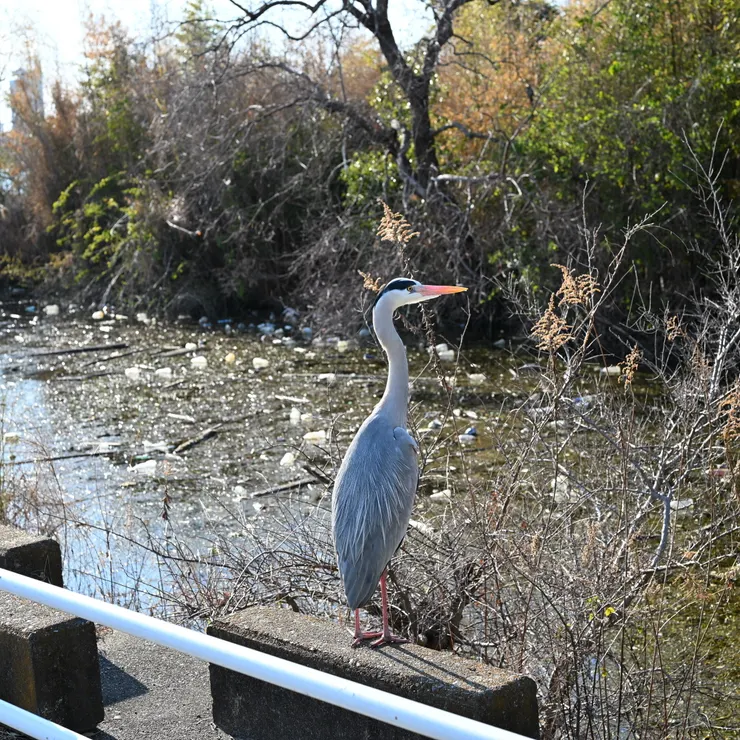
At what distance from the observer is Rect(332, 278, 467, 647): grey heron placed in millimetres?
3242

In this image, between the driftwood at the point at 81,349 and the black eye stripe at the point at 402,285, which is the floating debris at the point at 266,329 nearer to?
the driftwood at the point at 81,349

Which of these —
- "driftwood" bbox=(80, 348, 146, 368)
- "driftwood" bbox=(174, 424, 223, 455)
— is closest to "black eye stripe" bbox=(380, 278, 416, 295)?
"driftwood" bbox=(174, 424, 223, 455)

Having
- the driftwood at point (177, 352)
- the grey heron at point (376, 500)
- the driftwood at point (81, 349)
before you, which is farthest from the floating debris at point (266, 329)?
the grey heron at point (376, 500)

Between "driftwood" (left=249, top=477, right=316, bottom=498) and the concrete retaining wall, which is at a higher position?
the concrete retaining wall

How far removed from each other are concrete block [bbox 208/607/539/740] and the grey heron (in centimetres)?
13

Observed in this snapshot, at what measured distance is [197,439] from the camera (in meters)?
9.45

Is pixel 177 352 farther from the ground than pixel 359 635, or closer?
closer

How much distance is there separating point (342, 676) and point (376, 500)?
575mm

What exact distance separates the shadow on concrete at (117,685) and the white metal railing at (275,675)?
1316 millimetres

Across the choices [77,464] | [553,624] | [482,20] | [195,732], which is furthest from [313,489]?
[482,20]

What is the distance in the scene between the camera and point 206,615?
15.7ft

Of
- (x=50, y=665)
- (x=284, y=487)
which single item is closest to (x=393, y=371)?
(x=50, y=665)

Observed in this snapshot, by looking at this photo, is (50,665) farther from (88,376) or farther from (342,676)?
(88,376)

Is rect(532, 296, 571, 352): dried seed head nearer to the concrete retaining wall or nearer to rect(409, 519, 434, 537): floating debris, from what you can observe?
rect(409, 519, 434, 537): floating debris
